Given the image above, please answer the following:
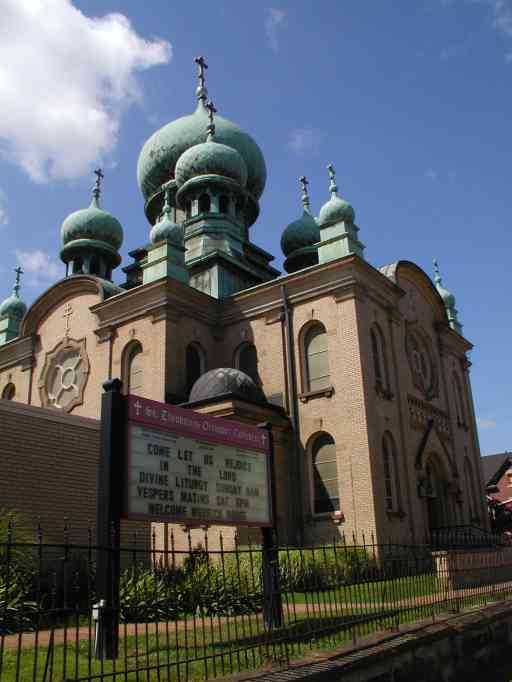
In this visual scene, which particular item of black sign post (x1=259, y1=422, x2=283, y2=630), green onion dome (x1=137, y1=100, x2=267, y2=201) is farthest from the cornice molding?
black sign post (x1=259, y1=422, x2=283, y2=630)

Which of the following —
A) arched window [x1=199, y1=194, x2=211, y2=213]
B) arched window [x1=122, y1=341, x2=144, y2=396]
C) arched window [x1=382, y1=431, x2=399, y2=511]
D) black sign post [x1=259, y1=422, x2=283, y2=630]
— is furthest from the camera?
arched window [x1=199, y1=194, x2=211, y2=213]

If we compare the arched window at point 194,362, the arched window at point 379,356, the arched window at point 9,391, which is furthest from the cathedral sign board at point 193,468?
the arched window at point 9,391

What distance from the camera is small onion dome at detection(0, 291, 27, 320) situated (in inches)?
1276

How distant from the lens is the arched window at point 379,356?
74.3 feet

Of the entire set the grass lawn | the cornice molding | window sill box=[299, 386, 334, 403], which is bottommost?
the grass lawn

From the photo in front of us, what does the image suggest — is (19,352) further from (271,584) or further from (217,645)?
(217,645)

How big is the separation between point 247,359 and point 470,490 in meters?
11.0

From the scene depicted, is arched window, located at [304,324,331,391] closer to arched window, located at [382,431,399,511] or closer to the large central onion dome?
arched window, located at [382,431,399,511]

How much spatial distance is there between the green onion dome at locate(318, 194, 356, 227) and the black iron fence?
37.8 ft

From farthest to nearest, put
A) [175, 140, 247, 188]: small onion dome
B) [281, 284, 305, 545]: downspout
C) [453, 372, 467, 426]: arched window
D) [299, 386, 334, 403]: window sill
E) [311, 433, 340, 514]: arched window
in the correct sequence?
[175, 140, 247, 188]: small onion dome → [453, 372, 467, 426]: arched window → [299, 386, 334, 403]: window sill → [281, 284, 305, 545]: downspout → [311, 433, 340, 514]: arched window

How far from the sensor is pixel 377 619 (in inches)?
370

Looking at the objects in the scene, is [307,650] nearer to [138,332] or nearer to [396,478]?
[396,478]

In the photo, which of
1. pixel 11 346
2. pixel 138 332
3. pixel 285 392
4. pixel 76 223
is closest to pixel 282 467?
pixel 285 392

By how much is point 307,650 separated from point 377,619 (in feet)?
6.17
